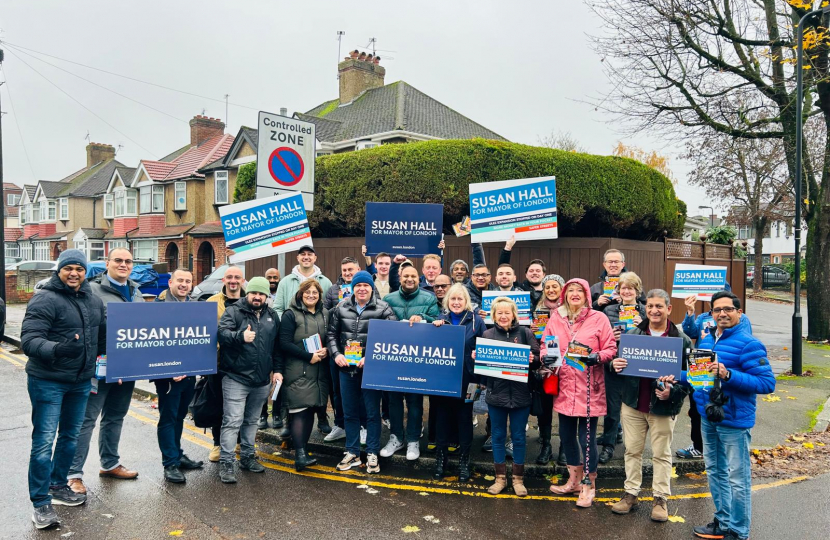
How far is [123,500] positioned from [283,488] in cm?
140

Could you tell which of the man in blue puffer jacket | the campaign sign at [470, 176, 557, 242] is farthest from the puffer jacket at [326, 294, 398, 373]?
the man in blue puffer jacket

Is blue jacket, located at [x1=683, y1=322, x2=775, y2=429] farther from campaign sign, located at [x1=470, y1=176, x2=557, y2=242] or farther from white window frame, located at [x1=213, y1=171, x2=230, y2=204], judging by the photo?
white window frame, located at [x1=213, y1=171, x2=230, y2=204]

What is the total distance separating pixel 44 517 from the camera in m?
4.57

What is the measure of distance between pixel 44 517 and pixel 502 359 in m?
4.00

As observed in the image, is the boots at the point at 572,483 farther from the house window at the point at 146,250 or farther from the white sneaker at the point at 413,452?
the house window at the point at 146,250

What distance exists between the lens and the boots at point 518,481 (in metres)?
5.42

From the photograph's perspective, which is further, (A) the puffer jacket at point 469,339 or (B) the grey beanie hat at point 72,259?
(A) the puffer jacket at point 469,339

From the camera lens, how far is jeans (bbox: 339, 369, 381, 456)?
19.9 ft

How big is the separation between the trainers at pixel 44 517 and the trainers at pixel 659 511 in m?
4.90

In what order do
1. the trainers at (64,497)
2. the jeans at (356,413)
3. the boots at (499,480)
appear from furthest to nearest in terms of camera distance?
the jeans at (356,413), the boots at (499,480), the trainers at (64,497)

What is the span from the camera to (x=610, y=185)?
11742 mm

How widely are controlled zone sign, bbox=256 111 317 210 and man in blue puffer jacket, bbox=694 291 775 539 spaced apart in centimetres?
527

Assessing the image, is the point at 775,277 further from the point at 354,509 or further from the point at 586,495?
the point at 354,509

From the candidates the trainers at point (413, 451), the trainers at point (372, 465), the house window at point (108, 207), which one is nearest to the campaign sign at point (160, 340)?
the trainers at point (372, 465)
